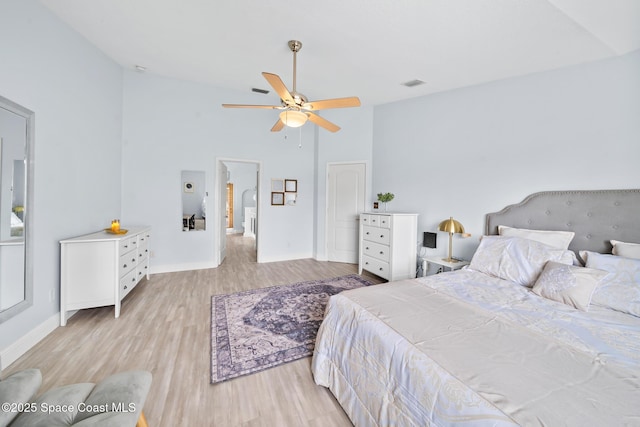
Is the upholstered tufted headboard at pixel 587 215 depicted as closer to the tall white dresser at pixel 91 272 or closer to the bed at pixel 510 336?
the bed at pixel 510 336

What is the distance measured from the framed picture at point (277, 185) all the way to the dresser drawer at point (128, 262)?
2494 millimetres

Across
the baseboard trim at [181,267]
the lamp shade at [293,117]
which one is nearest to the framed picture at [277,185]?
the baseboard trim at [181,267]

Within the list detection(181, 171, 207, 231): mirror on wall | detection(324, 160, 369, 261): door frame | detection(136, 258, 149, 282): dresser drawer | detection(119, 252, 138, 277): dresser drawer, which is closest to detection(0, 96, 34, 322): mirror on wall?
detection(119, 252, 138, 277): dresser drawer

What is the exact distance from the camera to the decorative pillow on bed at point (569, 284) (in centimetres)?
166

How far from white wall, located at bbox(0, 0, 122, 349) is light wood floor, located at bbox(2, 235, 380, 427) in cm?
39

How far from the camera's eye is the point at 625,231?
6.89ft

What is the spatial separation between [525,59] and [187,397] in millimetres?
4324

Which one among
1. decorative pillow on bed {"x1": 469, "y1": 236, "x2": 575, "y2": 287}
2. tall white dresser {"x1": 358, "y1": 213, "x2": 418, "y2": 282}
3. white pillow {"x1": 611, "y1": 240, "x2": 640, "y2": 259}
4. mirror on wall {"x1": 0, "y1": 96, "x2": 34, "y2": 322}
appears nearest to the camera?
mirror on wall {"x1": 0, "y1": 96, "x2": 34, "y2": 322}

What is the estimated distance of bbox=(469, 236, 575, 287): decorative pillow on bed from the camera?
6.76ft

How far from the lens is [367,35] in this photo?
254 cm

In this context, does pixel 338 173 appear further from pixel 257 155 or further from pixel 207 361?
pixel 207 361

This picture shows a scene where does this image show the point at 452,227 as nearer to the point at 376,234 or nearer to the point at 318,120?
the point at 376,234

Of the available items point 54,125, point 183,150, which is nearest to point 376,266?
point 183,150

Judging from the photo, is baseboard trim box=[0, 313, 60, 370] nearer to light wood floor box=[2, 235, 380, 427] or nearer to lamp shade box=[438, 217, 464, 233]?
light wood floor box=[2, 235, 380, 427]
